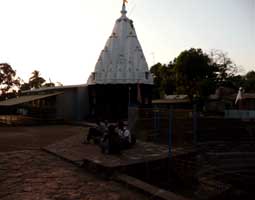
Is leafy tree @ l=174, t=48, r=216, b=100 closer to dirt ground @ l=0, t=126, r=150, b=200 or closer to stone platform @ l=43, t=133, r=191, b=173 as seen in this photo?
stone platform @ l=43, t=133, r=191, b=173

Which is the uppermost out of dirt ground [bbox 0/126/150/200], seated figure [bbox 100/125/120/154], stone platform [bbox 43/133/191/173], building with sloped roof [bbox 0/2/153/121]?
building with sloped roof [bbox 0/2/153/121]

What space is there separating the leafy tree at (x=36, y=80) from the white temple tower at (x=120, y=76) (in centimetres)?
3708

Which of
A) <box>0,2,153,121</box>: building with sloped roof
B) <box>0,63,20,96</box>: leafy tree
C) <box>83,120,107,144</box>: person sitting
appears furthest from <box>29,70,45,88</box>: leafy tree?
<box>83,120,107,144</box>: person sitting

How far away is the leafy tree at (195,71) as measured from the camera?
4053 cm

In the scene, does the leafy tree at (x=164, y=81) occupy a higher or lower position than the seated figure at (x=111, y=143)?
higher

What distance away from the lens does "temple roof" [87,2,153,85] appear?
28391 mm

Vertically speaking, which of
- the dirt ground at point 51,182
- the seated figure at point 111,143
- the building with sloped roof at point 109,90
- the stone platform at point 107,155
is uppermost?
the building with sloped roof at point 109,90

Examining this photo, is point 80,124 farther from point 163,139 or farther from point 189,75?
point 189,75

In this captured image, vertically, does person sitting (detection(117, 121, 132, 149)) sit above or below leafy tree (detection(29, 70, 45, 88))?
below

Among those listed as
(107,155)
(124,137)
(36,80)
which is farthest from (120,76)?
(36,80)

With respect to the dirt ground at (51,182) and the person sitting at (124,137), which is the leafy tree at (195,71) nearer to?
the person sitting at (124,137)

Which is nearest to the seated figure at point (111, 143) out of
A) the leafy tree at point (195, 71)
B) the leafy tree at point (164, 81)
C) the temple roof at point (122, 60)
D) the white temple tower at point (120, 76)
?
the white temple tower at point (120, 76)

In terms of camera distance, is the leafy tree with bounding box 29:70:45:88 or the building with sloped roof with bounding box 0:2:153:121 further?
the leafy tree with bounding box 29:70:45:88

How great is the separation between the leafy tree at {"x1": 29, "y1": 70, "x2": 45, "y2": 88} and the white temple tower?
37079 mm
